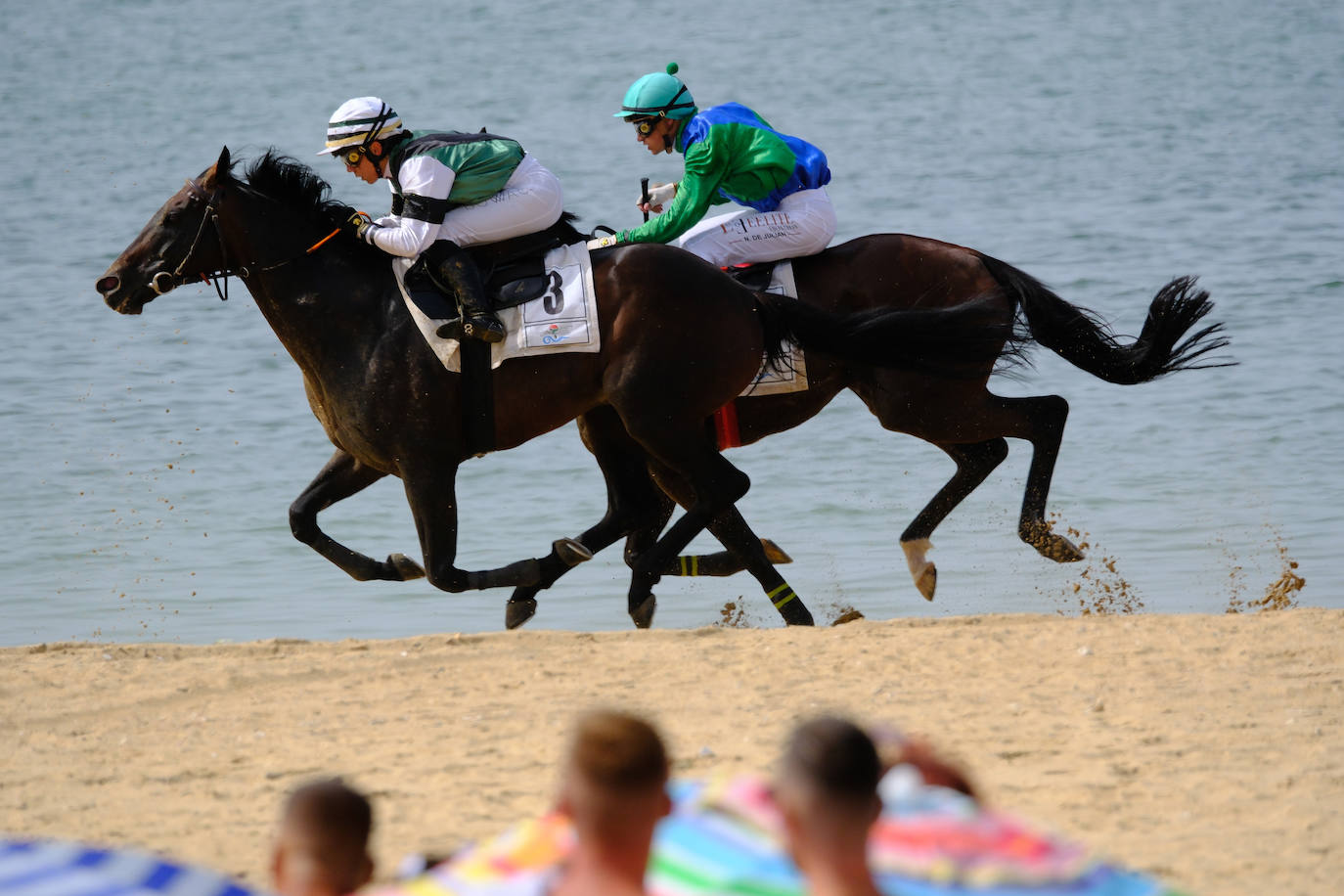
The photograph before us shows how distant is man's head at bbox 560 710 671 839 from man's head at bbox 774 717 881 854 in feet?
0.59

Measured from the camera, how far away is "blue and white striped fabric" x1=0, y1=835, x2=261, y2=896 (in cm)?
246

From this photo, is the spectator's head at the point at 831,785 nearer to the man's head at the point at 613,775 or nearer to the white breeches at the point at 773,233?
the man's head at the point at 613,775

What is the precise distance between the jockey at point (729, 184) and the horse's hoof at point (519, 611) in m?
1.58

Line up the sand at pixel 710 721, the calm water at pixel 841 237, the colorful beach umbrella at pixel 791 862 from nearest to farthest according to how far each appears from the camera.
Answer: the colorful beach umbrella at pixel 791 862 < the sand at pixel 710 721 < the calm water at pixel 841 237

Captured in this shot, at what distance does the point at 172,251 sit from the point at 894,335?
2.82 m

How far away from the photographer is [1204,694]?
212 inches

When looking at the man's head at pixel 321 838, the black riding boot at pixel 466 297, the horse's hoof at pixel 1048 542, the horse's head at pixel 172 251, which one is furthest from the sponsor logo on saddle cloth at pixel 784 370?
the man's head at pixel 321 838

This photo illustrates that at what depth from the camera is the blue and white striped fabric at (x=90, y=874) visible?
246 centimetres

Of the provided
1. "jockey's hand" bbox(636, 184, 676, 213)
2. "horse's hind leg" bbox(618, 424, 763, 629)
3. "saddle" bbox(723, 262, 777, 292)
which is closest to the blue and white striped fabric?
"horse's hind leg" bbox(618, 424, 763, 629)

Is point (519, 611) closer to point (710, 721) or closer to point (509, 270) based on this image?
point (509, 270)

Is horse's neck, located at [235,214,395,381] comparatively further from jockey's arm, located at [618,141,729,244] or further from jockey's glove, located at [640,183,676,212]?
jockey's glove, located at [640,183,676,212]

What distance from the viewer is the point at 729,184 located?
23.3 ft

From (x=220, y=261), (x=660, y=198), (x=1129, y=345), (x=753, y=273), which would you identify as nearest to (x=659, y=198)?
(x=660, y=198)

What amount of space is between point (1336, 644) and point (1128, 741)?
1444 mm
